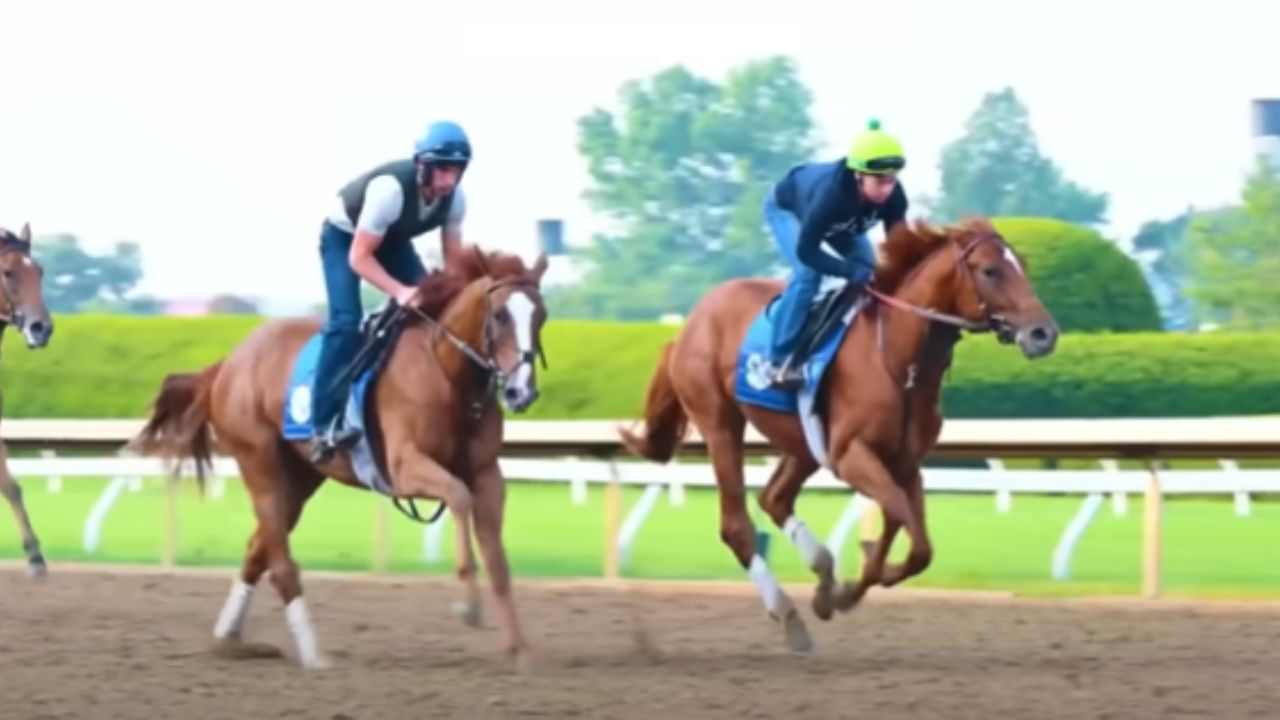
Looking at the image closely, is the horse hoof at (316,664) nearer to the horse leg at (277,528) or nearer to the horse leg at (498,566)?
the horse leg at (277,528)

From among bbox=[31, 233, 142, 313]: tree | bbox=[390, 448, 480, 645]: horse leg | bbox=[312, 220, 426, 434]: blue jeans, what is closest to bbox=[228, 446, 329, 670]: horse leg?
bbox=[312, 220, 426, 434]: blue jeans

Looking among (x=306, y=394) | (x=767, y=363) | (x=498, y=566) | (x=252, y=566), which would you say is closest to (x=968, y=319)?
(x=767, y=363)

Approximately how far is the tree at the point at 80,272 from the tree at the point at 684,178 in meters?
8.36

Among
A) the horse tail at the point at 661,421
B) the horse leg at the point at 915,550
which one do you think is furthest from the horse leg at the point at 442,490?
the horse tail at the point at 661,421

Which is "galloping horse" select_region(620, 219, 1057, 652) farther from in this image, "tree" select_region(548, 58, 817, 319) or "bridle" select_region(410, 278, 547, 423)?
"tree" select_region(548, 58, 817, 319)

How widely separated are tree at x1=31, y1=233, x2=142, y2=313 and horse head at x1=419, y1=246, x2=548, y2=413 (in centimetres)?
3102

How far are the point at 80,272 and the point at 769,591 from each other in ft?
118

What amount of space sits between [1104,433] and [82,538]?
7337 mm

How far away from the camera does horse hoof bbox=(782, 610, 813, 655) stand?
910cm

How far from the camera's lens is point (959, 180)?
65625 millimetres

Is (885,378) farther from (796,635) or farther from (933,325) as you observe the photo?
(796,635)

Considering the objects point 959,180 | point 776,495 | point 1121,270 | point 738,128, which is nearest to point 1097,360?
point 1121,270

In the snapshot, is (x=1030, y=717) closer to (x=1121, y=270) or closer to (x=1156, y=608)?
(x=1156, y=608)

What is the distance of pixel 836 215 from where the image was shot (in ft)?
30.2
